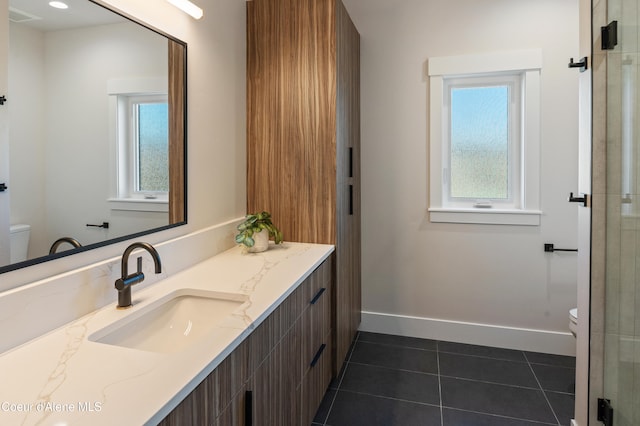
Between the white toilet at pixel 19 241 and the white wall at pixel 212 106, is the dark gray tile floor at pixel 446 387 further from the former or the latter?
the white toilet at pixel 19 241

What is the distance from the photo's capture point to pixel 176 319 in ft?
4.69

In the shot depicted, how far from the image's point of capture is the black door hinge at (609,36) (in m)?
1.44

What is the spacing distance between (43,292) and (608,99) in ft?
6.94

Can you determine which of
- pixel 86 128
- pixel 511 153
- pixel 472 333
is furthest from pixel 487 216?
pixel 86 128

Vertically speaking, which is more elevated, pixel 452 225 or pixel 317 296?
pixel 452 225

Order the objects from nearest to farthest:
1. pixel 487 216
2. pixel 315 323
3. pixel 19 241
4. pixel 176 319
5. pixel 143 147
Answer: pixel 19 241 → pixel 176 319 → pixel 143 147 → pixel 315 323 → pixel 487 216

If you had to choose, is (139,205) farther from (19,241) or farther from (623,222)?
A: (623,222)

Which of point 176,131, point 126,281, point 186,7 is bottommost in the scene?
point 126,281

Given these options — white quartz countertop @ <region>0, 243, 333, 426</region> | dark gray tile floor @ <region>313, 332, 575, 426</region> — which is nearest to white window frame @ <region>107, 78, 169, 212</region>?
white quartz countertop @ <region>0, 243, 333, 426</region>

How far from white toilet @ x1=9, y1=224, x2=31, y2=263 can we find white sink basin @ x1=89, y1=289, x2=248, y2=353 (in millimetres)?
335

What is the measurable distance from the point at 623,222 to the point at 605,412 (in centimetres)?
80

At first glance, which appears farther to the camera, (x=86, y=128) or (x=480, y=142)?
(x=480, y=142)

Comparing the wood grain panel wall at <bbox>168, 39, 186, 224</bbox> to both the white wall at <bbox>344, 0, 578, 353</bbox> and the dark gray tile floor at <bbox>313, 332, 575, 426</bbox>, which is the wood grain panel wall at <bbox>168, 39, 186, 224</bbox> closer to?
the dark gray tile floor at <bbox>313, 332, 575, 426</bbox>

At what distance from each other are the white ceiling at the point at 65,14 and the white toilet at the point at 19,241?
0.57 metres
